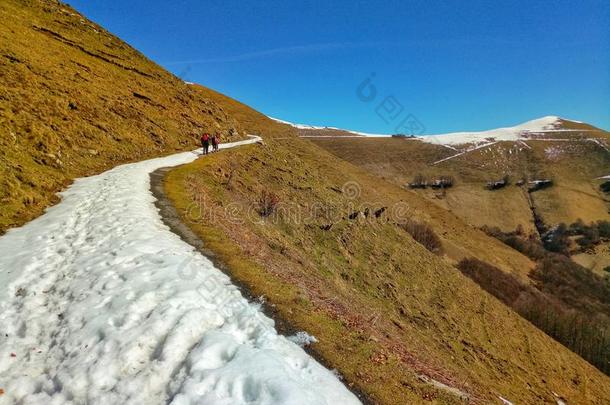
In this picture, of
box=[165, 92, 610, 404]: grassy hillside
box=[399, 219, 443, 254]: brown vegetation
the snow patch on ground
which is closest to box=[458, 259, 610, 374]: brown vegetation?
box=[399, 219, 443, 254]: brown vegetation

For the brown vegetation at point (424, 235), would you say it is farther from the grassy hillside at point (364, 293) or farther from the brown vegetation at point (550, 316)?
the grassy hillside at point (364, 293)

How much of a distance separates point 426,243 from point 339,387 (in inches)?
2427

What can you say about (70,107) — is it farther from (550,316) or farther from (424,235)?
(550,316)

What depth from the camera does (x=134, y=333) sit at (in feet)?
26.8

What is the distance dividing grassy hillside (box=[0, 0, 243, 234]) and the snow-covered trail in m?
6.19

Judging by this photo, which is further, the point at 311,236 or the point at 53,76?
the point at 53,76

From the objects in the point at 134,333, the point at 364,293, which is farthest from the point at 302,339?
the point at 364,293

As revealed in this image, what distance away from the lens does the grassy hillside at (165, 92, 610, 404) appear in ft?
33.4

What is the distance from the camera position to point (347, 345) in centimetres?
987

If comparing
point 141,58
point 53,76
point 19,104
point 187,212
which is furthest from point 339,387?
point 141,58

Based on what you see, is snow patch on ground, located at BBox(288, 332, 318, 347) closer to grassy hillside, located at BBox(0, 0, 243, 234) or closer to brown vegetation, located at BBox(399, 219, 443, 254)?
grassy hillside, located at BBox(0, 0, 243, 234)

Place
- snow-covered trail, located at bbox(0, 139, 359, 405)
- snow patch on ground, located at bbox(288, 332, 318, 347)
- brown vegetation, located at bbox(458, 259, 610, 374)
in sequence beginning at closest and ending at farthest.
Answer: snow-covered trail, located at bbox(0, 139, 359, 405)
snow patch on ground, located at bbox(288, 332, 318, 347)
brown vegetation, located at bbox(458, 259, 610, 374)

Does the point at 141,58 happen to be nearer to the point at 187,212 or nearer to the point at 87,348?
the point at 187,212

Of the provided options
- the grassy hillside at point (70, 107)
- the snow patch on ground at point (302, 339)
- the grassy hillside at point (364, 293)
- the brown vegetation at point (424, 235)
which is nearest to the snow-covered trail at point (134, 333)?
the snow patch on ground at point (302, 339)
